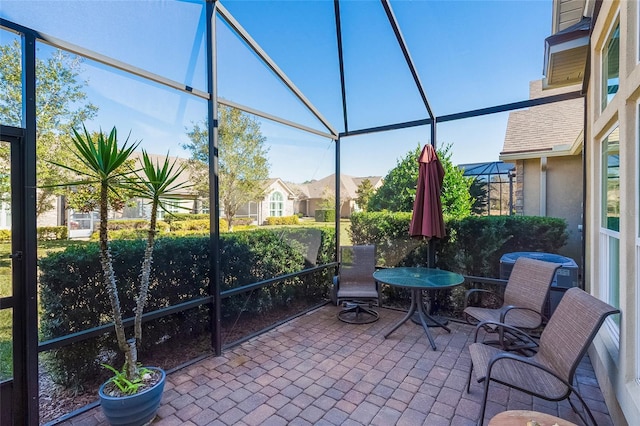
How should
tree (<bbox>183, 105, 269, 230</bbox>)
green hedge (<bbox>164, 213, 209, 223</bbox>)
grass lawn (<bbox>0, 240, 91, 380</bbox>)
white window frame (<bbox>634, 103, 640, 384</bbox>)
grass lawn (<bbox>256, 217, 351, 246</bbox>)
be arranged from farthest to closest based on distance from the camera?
grass lawn (<bbox>256, 217, 351, 246</bbox>), tree (<bbox>183, 105, 269, 230</bbox>), green hedge (<bbox>164, 213, 209, 223</bbox>), grass lawn (<bbox>0, 240, 91, 380</bbox>), white window frame (<bbox>634, 103, 640, 384</bbox>)

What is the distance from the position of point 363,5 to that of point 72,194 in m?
3.81

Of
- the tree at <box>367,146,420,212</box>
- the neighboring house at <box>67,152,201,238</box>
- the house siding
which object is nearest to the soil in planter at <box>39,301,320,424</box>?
the neighboring house at <box>67,152,201,238</box>

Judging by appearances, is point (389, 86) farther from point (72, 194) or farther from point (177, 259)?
point (72, 194)

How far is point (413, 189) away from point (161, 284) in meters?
3.93

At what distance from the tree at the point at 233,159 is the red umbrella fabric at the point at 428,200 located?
2.20m

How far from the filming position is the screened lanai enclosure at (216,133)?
2.26 metres

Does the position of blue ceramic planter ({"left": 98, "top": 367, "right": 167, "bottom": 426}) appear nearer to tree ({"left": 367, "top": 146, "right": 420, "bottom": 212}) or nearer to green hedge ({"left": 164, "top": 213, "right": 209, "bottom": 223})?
green hedge ({"left": 164, "top": 213, "right": 209, "bottom": 223})

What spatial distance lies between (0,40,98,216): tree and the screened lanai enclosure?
0.04 ft

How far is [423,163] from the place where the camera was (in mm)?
4422

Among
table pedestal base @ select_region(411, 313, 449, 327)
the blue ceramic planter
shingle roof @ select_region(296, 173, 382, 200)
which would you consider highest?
shingle roof @ select_region(296, 173, 382, 200)

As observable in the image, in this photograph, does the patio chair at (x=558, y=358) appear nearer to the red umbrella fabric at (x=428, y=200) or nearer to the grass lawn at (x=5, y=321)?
the red umbrella fabric at (x=428, y=200)

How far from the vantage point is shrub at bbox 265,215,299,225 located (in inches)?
176

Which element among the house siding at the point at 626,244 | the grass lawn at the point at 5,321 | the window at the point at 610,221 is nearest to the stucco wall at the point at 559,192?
the window at the point at 610,221

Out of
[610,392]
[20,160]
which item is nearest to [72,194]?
[20,160]
